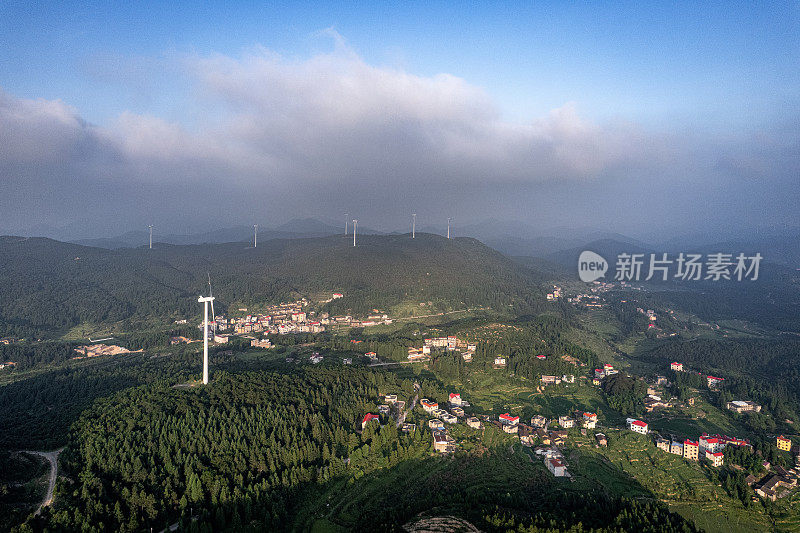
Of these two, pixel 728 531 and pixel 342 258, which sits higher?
pixel 342 258

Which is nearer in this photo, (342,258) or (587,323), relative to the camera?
(587,323)

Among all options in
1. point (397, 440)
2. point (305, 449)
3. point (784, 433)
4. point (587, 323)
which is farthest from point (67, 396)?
point (587, 323)

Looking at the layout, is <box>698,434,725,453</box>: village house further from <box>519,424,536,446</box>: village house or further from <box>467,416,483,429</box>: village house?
<box>467,416,483,429</box>: village house

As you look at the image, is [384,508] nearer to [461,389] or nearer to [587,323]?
[461,389]

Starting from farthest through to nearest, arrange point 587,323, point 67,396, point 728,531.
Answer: point 587,323
point 67,396
point 728,531

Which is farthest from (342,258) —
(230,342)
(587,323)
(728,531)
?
(728,531)

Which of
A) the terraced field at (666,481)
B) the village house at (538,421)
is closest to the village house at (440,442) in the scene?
the village house at (538,421)

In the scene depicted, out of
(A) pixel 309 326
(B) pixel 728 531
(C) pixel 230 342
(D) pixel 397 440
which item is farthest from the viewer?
(A) pixel 309 326

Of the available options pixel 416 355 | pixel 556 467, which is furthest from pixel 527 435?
pixel 416 355
